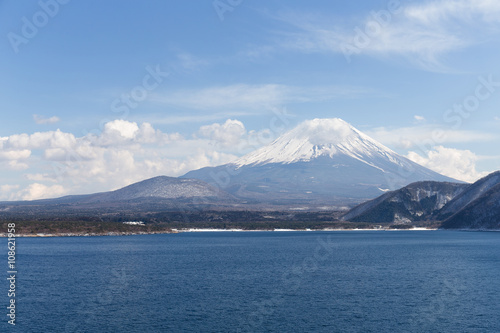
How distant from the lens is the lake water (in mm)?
47688

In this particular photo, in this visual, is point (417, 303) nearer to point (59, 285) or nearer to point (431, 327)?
point (431, 327)

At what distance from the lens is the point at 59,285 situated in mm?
67125

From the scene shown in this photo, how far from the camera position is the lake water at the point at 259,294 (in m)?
47.7

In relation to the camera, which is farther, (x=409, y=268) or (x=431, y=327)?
(x=409, y=268)

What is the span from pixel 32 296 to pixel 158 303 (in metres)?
15.7

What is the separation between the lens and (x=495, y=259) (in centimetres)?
9675

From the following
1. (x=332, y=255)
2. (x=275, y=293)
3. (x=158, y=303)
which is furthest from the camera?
(x=332, y=255)

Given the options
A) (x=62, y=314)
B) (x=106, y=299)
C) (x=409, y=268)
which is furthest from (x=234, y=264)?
(x=62, y=314)

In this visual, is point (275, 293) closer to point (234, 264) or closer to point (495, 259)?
point (234, 264)

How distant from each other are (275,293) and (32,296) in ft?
93.8

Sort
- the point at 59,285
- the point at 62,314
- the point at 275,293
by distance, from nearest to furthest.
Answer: the point at 62,314 → the point at 275,293 → the point at 59,285

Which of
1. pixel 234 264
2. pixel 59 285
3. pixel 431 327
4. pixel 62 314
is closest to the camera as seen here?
pixel 431 327

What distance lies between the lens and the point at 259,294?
61.2 metres

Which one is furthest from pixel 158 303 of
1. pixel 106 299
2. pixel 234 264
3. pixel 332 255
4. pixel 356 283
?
pixel 332 255
